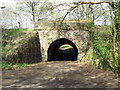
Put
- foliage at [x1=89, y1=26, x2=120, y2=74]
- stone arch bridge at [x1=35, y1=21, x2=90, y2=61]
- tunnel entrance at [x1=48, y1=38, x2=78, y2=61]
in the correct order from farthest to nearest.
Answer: tunnel entrance at [x1=48, y1=38, x2=78, y2=61]
stone arch bridge at [x1=35, y1=21, x2=90, y2=61]
foliage at [x1=89, y1=26, x2=120, y2=74]

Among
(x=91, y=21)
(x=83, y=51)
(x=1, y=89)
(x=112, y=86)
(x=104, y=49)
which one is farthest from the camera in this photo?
(x=83, y=51)

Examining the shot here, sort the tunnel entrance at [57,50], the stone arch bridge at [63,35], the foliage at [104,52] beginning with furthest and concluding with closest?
the tunnel entrance at [57,50]
the stone arch bridge at [63,35]
the foliage at [104,52]

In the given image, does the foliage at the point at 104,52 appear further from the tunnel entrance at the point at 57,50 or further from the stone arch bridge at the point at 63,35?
the tunnel entrance at the point at 57,50

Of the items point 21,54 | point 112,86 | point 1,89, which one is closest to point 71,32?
point 21,54

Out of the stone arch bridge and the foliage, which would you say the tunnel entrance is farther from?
the foliage

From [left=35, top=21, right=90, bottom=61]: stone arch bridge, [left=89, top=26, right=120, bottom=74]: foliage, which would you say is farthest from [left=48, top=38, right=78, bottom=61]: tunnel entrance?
[left=89, top=26, right=120, bottom=74]: foliage

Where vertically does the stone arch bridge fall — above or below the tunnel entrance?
above

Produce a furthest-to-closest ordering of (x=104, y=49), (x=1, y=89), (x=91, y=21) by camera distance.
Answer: (x=91, y=21) → (x=104, y=49) → (x=1, y=89)

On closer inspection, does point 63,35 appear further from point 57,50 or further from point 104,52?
point 57,50

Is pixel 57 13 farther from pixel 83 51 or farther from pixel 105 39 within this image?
pixel 83 51

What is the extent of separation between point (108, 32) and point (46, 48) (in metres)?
7.27

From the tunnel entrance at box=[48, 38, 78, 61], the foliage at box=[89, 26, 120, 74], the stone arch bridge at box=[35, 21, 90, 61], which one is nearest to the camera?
the foliage at box=[89, 26, 120, 74]

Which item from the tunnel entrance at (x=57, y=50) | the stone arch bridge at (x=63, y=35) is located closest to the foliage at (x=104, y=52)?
the stone arch bridge at (x=63, y=35)

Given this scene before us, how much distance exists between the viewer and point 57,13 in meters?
9.28
